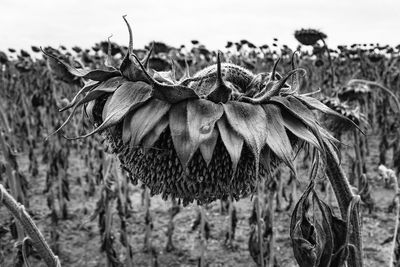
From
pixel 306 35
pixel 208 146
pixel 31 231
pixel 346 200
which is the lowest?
pixel 31 231

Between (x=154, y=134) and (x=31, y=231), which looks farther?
(x=31, y=231)

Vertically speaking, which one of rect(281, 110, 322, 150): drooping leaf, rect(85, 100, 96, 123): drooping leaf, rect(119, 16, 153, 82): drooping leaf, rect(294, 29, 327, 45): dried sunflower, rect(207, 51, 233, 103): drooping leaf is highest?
rect(294, 29, 327, 45): dried sunflower

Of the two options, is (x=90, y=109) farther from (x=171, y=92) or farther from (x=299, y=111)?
(x=299, y=111)

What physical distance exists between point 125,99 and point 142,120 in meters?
0.05

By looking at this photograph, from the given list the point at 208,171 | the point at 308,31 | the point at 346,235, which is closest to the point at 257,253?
the point at 308,31

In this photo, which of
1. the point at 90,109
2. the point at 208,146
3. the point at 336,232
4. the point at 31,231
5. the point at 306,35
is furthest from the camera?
the point at 306,35

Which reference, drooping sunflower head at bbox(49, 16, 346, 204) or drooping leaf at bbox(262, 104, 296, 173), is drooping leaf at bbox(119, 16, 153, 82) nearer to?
drooping sunflower head at bbox(49, 16, 346, 204)

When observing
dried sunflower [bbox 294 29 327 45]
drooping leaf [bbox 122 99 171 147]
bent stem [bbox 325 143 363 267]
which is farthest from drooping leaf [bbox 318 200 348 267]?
dried sunflower [bbox 294 29 327 45]

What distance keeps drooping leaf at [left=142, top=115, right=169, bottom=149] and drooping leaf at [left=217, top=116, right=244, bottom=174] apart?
96mm

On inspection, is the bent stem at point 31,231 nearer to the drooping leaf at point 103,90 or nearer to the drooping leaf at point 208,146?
the drooping leaf at point 103,90

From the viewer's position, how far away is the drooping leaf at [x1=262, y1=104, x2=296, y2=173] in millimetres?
798

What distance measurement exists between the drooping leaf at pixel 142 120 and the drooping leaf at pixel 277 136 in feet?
0.59

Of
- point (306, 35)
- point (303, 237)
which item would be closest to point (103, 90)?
point (303, 237)

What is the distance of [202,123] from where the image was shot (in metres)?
0.80
